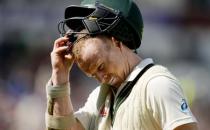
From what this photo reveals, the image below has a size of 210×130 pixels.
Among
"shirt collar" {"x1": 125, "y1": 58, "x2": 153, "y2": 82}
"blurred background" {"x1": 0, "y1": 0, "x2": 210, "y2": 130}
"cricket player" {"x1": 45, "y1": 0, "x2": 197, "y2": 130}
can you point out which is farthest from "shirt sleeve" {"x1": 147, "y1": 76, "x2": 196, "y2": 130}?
"blurred background" {"x1": 0, "y1": 0, "x2": 210, "y2": 130}

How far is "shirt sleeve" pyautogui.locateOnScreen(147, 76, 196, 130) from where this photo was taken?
2.61 metres

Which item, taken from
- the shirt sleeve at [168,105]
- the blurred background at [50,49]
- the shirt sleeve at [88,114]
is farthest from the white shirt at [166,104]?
the blurred background at [50,49]

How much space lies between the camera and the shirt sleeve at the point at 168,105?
2.61 meters

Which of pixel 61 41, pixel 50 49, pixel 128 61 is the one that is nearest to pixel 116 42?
pixel 128 61

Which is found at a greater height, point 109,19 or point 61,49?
point 109,19

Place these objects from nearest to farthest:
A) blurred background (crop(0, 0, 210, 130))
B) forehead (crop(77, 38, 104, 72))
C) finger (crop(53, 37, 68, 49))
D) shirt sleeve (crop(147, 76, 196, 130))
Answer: shirt sleeve (crop(147, 76, 196, 130)) → forehead (crop(77, 38, 104, 72)) → finger (crop(53, 37, 68, 49)) → blurred background (crop(0, 0, 210, 130))

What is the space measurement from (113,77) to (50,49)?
652 centimetres

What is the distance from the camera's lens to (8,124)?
8484 mm

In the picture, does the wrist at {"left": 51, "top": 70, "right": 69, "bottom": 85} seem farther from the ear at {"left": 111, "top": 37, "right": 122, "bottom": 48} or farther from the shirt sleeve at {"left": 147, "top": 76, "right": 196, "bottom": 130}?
the shirt sleeve at {"left": 147, "top": 76, "right": 196, "bottom": 130}

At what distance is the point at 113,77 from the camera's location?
2.84 metres

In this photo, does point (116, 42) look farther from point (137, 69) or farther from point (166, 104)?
point (166, 104)

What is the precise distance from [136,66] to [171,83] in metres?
0.25

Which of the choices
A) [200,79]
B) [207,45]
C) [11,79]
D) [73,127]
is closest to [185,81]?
[200,79]

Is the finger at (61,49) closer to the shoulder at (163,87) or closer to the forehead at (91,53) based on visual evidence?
the forehead at (91,53)
